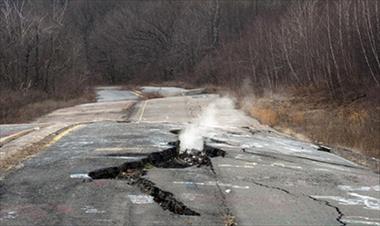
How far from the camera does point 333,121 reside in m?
20.0

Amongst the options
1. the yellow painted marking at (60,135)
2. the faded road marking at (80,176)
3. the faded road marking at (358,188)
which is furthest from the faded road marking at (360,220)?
the yellow painted marking at (60,135)

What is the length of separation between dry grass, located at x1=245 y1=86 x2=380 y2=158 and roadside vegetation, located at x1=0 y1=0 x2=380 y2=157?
0.12 ft

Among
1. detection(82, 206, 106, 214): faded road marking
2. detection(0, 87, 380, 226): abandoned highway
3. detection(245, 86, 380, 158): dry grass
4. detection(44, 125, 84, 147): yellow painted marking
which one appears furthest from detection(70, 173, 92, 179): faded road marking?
detection(245, 86, 380, 158): dry grass

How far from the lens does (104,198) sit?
6238mm

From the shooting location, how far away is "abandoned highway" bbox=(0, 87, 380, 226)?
579 cm

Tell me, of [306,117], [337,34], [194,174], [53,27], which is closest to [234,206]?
[194,174]

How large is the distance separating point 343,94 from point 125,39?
72.9 m

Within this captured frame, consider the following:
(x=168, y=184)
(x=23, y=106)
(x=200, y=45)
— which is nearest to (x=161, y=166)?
(x=168, y=184)

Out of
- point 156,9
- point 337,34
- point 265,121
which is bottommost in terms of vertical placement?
point 265,121

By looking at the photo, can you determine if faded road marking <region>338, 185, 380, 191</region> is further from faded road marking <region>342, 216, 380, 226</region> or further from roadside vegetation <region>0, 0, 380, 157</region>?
roadside vegetation <region>0, 0, 380, 157</region>

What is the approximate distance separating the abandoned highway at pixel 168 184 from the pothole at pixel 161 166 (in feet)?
0.05

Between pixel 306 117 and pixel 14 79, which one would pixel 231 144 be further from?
Result: pixel 14 79

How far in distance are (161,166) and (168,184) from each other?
1402 millimetres

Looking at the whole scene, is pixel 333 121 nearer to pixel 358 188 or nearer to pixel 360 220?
pixel 358 188
